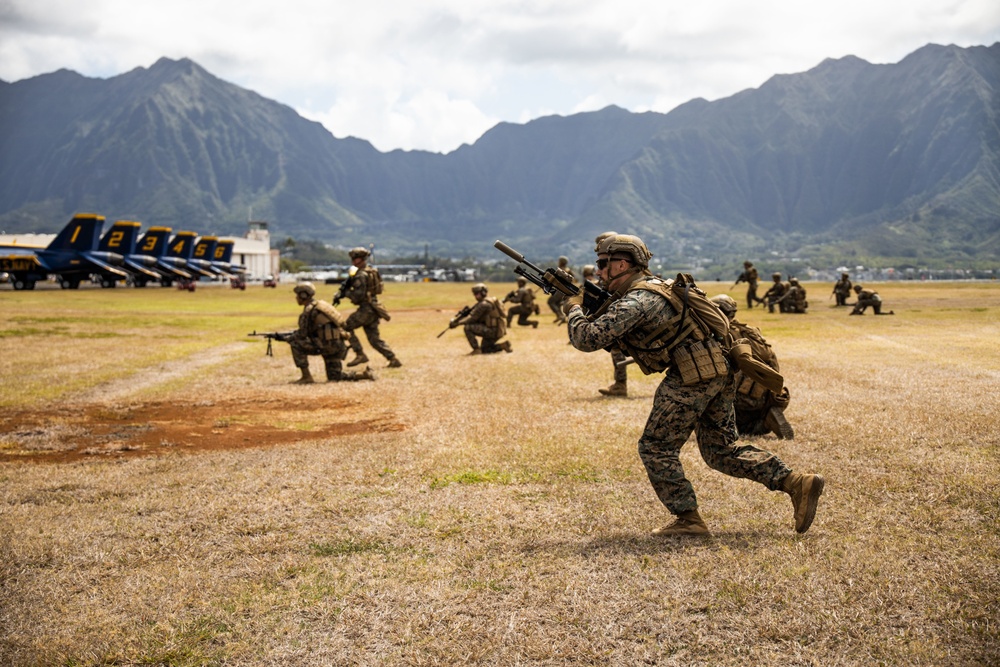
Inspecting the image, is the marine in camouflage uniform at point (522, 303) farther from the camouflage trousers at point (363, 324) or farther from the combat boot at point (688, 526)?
the combat boot at point (688, 526)

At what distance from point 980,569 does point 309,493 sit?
5.91 metres

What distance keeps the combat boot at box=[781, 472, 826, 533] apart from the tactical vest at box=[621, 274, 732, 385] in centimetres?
104

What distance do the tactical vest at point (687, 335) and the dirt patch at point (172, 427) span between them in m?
5.94

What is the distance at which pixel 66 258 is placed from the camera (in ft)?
224

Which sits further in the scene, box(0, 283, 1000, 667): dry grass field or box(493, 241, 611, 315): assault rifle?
box(493, 241, 611, 315): assault rifle

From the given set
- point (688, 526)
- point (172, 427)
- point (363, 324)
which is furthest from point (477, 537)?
point (363, 324)

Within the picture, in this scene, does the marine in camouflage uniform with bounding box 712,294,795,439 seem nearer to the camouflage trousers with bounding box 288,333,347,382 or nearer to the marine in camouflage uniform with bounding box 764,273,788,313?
the camouflage trousers with bounding box 288,333,347,382

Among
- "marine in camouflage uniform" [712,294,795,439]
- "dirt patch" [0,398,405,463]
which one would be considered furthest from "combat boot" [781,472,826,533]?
"dirt patch" [0,398,405,463]

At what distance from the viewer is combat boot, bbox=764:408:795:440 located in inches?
385

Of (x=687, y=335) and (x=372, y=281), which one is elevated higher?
(x=372, y=281)

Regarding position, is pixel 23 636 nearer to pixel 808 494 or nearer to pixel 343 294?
pixel 808 494

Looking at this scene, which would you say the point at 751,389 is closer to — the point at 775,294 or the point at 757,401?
the point at 757,401

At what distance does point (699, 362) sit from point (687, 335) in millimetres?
241

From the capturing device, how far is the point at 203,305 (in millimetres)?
51031
